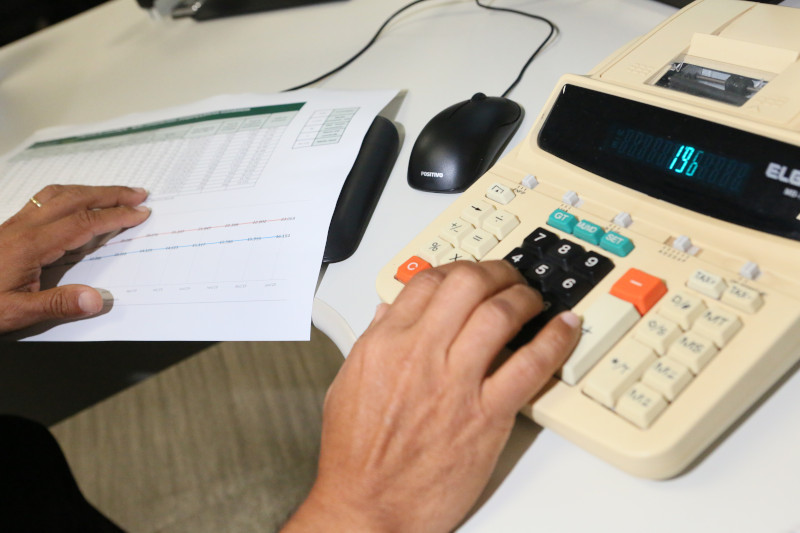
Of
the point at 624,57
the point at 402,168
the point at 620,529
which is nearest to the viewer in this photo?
the point at 620,529

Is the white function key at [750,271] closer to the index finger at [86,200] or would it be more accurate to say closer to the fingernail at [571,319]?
the fingernail at [571,319]

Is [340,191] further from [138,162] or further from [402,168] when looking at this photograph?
[138,162]

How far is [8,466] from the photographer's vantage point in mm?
754

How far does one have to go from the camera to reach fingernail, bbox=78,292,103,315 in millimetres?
578

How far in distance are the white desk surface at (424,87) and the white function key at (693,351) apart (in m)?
0.05

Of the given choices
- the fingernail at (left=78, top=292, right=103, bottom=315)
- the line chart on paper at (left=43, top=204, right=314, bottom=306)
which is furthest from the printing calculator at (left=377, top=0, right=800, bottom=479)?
the fingernail at (left=78, top=292, right=103, bottom=315)

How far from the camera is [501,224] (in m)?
0.45

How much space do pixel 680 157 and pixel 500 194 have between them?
0.42 feet

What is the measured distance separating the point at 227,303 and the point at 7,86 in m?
0.87

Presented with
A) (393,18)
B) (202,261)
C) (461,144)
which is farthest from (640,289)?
(393,18)

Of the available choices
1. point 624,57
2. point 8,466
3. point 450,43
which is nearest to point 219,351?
point 8,466

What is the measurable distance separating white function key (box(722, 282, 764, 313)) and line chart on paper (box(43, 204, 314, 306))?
Result: 1.08 feet

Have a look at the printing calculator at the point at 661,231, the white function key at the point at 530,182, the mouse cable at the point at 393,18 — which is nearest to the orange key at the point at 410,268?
the printing calculator at the point at 661,231

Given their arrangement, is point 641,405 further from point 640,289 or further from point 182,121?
point 182,121
